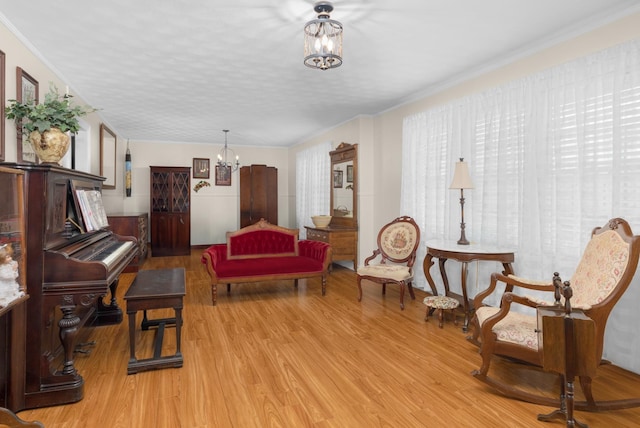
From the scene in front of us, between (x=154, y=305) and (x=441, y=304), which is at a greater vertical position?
(x=154, y=305)

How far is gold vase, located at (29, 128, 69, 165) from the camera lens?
8.61ft

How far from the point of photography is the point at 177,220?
8016 millimetres

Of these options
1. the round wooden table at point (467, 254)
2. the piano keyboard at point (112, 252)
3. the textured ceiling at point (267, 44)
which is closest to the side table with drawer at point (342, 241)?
the textured ceiling at point (267, 44)

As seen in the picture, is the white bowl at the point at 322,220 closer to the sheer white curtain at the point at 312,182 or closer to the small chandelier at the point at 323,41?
the sheer white curtain at the point at 312,182

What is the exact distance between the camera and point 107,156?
21.3 feet

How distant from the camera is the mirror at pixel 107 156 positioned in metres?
6.01

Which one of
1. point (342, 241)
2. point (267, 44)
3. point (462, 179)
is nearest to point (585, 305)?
point (462, 179)

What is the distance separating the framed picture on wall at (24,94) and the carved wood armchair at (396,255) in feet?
11.3

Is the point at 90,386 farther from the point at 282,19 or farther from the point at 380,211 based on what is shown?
the point at 380,211

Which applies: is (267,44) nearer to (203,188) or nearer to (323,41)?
(323,41)

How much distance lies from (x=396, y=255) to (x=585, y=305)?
8.70 ft

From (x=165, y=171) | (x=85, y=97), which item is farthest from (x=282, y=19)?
(x=165, y=171)

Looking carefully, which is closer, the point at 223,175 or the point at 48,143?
the point at 48,143

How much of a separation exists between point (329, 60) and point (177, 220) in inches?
247
